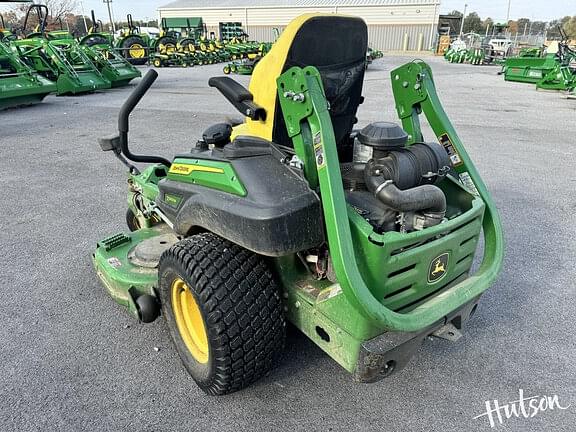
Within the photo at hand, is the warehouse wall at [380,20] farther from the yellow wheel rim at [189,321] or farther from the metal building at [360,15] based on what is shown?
the yellow wheel rim at [189,321]

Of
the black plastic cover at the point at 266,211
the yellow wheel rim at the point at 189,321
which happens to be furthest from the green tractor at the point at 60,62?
the black plastic cover at the point at 266,211

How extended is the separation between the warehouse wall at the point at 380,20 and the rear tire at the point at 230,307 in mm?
42068

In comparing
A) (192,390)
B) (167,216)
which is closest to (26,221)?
(167,216)

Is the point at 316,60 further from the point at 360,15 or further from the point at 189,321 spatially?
the point at 360,15

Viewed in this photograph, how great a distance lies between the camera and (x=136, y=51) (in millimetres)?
20281

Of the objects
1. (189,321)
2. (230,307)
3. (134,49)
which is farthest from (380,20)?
(230,307)

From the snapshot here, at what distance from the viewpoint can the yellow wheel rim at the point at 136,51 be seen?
20094 millimetres

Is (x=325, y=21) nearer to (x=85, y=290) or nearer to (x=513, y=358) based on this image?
(x=513, y=358)

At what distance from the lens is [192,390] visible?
2.15 meters

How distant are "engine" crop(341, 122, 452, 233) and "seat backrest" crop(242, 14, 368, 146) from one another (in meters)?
0.35

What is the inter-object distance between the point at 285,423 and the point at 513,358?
126cm

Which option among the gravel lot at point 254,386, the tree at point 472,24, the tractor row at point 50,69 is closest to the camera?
the gravel lot at point 254,386

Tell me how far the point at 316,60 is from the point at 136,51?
20495 millimetres

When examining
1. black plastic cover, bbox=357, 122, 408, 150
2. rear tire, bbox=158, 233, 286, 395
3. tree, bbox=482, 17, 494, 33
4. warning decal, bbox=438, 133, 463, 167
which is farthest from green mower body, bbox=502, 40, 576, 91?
tree, bbox=482, 17, 494, 33
